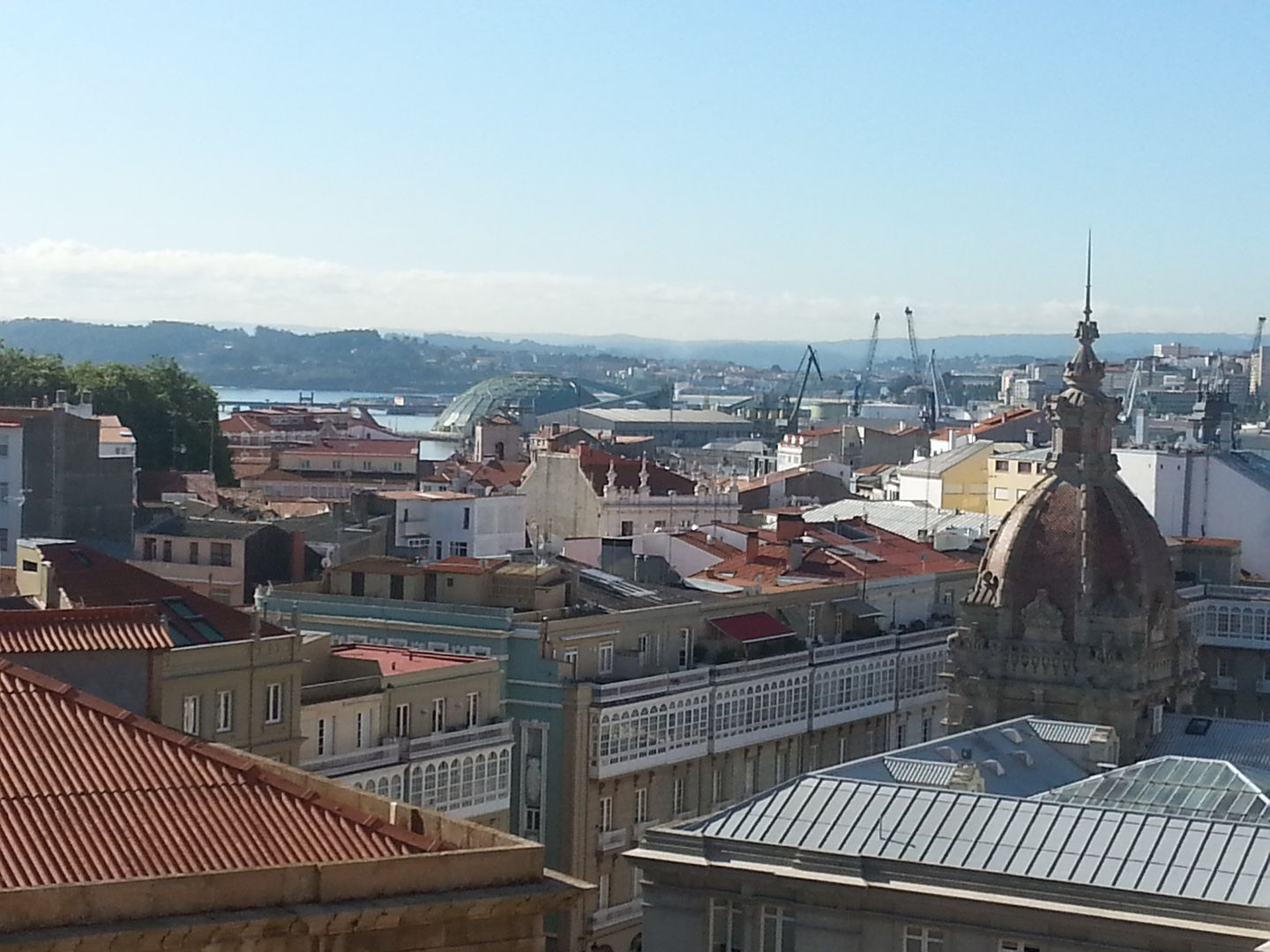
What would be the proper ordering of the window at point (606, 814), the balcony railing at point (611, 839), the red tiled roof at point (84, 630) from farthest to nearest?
the window at point (606, 814), the balcony railing at point (611, 839), the red tiled roof at point (84, 630)

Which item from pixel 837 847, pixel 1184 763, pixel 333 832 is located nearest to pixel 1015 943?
pixel 837 847

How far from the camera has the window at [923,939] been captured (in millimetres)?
43312

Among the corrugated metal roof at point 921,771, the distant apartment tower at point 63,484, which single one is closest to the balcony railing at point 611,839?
the corrugated metal roof at point 921,771

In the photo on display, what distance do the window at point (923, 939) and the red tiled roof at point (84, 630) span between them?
14.0m

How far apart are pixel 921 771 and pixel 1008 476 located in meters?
94.0

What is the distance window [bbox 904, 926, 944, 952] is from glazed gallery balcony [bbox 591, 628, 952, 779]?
32.4 m

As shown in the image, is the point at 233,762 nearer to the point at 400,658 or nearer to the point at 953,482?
the point at 400,658

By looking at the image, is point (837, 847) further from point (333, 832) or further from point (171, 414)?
point (171, 414)

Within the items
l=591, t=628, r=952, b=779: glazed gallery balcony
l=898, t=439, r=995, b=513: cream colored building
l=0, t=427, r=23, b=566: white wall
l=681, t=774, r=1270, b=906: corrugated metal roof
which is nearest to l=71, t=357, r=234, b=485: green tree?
l=898, t=439, r=995, b=513: cream colored building

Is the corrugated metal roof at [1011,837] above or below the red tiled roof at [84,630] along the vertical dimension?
below

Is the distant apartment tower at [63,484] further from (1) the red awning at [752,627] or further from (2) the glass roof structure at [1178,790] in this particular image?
(2) the glass roof structure at [1178,790]

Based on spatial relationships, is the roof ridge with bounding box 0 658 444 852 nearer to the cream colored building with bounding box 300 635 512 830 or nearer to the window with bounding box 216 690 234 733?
the window with bounding box 216 690 234 733

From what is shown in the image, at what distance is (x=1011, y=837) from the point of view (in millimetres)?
44594

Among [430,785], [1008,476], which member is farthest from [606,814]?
[1008,476]
